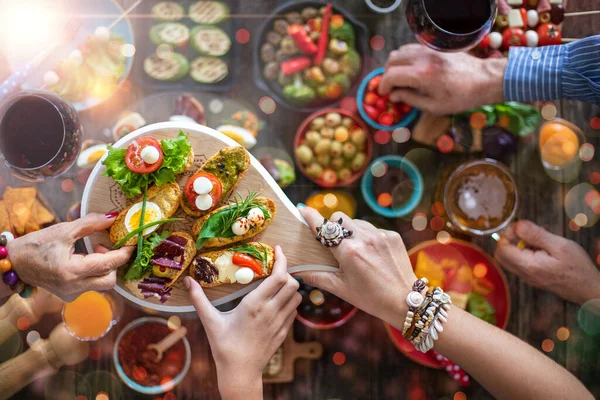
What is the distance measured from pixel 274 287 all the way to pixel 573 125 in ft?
5.05

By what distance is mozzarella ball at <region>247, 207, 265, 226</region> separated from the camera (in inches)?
68.3

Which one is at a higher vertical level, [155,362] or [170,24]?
[170,24]

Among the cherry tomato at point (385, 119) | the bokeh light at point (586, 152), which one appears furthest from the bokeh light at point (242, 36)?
the bokeh light at point (586, 152)

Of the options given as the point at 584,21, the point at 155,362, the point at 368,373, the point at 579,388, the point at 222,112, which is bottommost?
the point at 368,373

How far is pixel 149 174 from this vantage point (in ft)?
5.64

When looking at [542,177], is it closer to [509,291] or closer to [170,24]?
[509,291]

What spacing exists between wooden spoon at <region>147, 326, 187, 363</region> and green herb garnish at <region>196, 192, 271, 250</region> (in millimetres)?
571

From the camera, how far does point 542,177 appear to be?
7.19 ft

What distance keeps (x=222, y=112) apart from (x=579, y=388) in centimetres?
174

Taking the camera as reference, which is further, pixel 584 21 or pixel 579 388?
pixel 584 21

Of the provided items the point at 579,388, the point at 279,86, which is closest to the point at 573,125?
the point at 579,388

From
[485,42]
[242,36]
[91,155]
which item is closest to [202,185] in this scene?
[91,155]

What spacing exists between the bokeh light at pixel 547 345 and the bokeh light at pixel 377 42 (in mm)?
1542

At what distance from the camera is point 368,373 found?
2191mm
